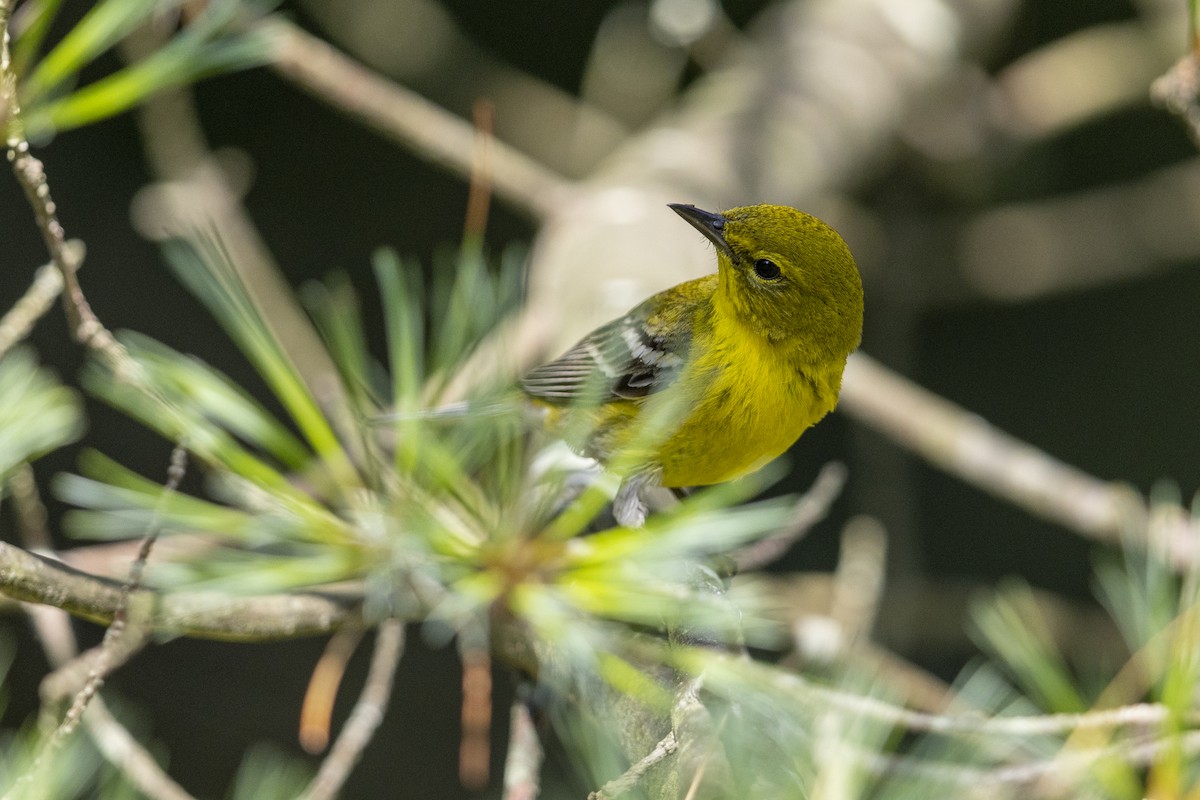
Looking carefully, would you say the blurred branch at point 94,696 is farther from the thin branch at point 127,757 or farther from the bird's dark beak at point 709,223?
the bird's dark beak at point 709,223

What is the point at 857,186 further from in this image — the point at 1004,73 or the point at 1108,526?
the point at 1108,526

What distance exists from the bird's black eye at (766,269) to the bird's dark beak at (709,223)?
37 mm

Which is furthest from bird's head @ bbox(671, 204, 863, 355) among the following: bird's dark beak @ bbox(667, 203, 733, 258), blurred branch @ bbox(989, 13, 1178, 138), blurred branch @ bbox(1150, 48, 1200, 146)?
blurred branch @ bbox(989, 13, 1178, 138)

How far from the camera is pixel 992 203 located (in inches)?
126

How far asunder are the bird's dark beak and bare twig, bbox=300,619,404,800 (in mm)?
583

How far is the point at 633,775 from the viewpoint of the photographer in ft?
2.33

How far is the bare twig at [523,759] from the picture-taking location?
3.13 feet

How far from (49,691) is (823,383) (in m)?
0.94

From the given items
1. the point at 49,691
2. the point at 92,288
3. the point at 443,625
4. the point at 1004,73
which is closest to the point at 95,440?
the point at 92,288

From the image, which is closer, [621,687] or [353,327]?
[621,687]

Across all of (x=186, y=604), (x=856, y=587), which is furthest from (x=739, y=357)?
(x=186, y=604)

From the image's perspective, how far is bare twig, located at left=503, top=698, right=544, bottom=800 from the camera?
3.13 feet

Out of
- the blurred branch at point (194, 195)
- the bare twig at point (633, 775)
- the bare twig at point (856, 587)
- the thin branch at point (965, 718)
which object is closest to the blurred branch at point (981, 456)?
the bare twig at point (856, 587)

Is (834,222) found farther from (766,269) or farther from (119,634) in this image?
(119,634)
